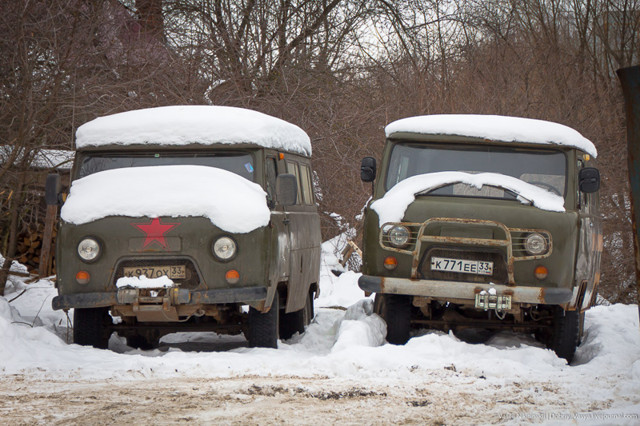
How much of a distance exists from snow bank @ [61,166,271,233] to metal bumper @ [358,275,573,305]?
1482 millimetres

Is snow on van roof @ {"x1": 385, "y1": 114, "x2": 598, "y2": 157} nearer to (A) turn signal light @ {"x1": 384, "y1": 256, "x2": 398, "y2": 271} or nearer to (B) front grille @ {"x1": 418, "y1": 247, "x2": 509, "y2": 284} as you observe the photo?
(B) front grille @ {"x1": 418, "y1": 247, "x2": 509, "y2": 284}

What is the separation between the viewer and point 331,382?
709cm

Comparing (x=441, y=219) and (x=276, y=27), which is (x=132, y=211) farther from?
(x=276, y=27)

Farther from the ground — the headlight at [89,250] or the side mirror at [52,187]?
the side mirror at [52,187]

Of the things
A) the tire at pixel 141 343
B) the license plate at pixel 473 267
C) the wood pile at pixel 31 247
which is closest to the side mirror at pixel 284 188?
the license plate at pixel 473 267

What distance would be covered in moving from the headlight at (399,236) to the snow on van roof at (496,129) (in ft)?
3.75

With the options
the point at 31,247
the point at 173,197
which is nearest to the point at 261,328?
the point at 173,197

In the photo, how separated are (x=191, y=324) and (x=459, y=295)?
2.50 meters

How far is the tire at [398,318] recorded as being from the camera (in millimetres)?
9234

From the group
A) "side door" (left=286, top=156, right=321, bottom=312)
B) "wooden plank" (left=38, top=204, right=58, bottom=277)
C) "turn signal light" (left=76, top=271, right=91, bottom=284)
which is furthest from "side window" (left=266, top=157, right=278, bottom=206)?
"wooden plank" (left=38, top=204, right=58, bottom=277)

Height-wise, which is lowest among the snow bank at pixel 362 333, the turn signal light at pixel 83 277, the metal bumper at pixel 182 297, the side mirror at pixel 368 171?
the snow bank at pixel 362 333

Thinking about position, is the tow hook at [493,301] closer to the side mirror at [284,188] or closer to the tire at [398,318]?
the tire at [398,318]

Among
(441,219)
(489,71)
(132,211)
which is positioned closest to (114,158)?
(132,211)

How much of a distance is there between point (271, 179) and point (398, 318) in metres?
1.81
